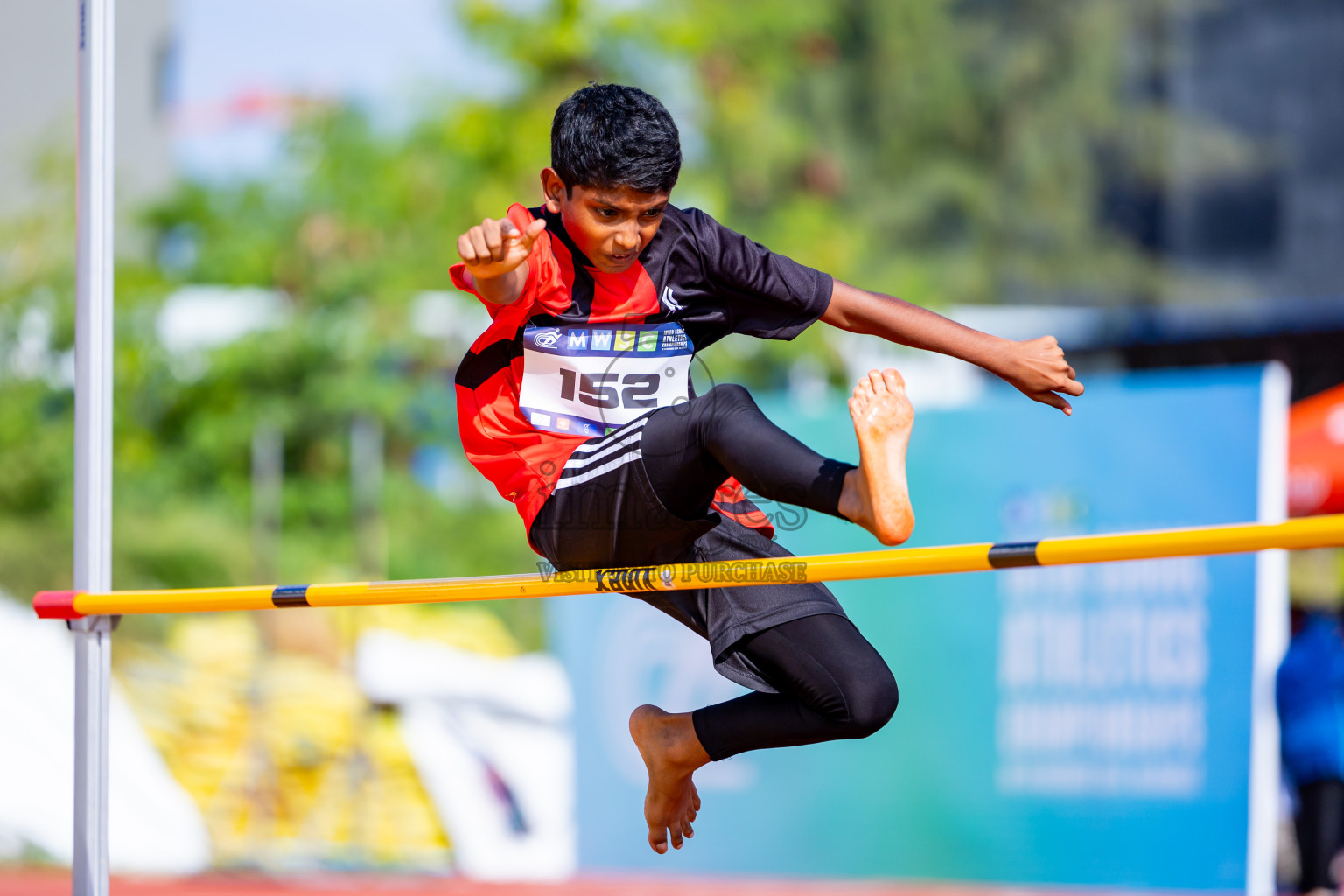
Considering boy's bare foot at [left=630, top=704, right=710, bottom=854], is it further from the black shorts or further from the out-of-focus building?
the out-of-focus building

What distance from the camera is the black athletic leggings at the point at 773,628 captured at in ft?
9.35

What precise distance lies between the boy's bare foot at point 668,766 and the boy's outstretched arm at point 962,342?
110 centimetres

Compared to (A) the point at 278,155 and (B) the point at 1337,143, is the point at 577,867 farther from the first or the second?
(B) the point at 1337,143

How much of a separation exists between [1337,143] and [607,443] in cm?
1464

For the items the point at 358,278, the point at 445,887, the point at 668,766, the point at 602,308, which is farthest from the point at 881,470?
the point at 358,278

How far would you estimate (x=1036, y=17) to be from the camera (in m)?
22.3

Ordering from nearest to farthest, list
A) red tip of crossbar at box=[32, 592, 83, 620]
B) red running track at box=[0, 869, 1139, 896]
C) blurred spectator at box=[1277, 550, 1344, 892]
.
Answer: red tip of crossbar at box=[32, 592, 83, 620] < blurred spectator at box=[1277, 550, 1344, 892] < red running track at box=[0, 869, 1139, 896]

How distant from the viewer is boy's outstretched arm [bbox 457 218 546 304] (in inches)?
110

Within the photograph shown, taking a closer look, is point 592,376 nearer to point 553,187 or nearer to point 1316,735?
point 553,187

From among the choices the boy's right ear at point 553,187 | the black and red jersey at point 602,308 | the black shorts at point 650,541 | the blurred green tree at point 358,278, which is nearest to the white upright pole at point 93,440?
the black and red jersey at point 602,308

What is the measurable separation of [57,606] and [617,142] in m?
2.16

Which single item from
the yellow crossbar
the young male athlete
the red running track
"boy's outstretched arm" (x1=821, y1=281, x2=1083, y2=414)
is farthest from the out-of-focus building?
"boy's outstretched arm" (x1=821, y1=281, x2=1083, y2=414)

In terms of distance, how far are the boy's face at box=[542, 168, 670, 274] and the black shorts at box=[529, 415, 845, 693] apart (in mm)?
389

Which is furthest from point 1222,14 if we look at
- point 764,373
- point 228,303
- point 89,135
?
point 89,135
